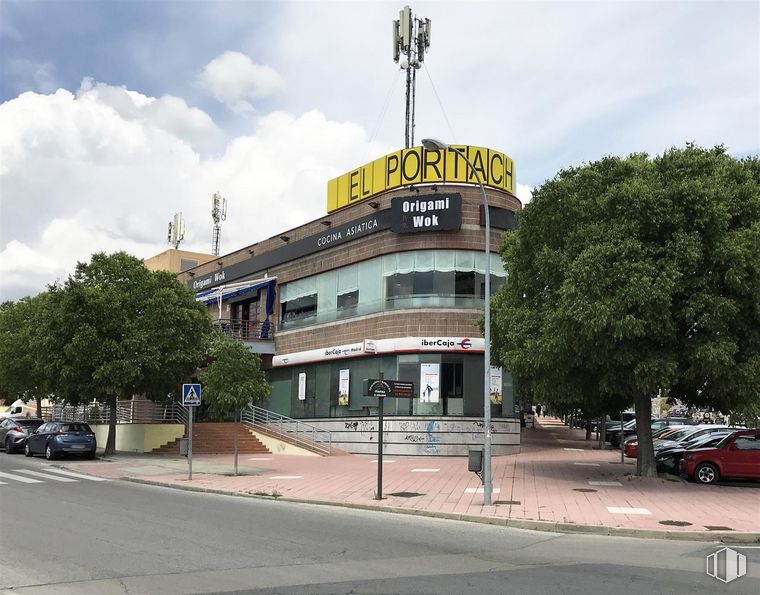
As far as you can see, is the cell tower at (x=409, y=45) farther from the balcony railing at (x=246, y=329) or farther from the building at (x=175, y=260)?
the building at (x=175, y=260)

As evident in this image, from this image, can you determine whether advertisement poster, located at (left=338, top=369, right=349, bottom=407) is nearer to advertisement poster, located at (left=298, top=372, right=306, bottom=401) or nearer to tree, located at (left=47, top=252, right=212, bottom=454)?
advertisement poster, located at (left=298, top=372, right=306, bottom=401)

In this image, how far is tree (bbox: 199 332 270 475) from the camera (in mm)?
22672

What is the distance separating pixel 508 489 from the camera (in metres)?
18.1

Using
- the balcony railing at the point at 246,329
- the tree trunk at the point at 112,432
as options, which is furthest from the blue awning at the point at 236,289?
the tree trunk at the point at 112,432

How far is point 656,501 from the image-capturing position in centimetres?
1600

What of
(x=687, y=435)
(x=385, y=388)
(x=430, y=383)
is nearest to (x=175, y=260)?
(x=430, y=383)

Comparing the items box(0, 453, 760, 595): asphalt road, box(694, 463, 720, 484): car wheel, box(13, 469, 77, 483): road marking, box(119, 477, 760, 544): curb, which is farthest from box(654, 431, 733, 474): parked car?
box(13, 469, 77, 483): road marking

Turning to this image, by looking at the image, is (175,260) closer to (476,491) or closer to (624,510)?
(476,491)

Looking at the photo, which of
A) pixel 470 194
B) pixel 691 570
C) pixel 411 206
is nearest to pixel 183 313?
pixel 411 206

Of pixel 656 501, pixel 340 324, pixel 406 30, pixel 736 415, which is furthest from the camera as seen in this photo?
pixel 406 30

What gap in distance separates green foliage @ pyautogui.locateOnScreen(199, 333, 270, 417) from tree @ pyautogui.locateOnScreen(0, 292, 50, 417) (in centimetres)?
1269

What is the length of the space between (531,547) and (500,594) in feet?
11.4

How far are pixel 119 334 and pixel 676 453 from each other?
2143 centimetres

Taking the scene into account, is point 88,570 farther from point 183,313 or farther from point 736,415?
point 183,313
